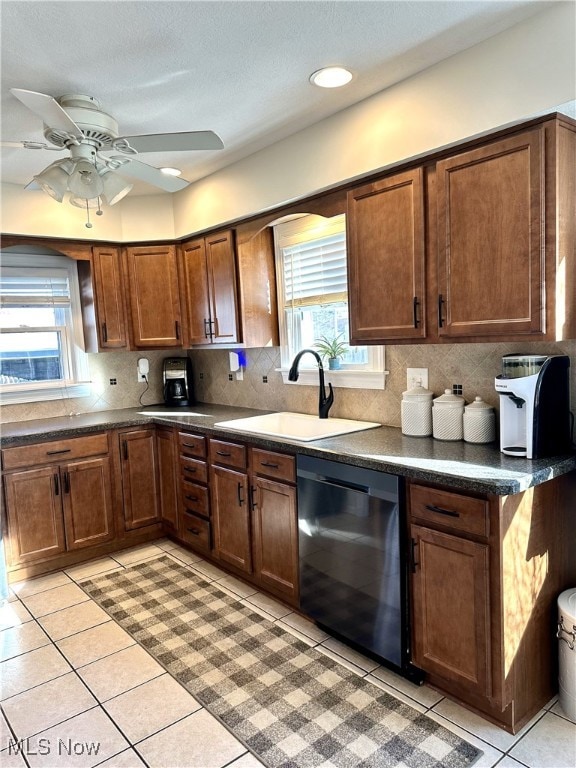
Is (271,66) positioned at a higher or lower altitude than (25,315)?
higher

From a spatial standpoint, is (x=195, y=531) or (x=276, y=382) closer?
(x=195, y=531)

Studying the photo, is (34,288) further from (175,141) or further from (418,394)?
(418,394)

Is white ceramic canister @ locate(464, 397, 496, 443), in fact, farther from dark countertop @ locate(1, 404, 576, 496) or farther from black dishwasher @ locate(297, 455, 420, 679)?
black dishwasher @ locate(297, 455, 420, 679)

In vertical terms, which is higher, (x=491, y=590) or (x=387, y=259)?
(x=387, y=259)

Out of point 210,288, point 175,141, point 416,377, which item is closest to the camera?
point 175,141

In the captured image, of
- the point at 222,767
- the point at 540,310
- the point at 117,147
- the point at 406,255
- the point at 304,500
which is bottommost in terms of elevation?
the point at 222,767

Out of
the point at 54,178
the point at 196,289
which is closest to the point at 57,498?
the point at 196,289

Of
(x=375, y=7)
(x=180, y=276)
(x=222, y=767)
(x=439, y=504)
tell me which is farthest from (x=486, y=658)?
(x=180, y=276)

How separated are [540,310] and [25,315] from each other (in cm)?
343

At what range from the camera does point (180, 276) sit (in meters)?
3.97

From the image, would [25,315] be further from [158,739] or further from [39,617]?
[158,739]

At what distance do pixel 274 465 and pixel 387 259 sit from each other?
117cm

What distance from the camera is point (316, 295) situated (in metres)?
3.36

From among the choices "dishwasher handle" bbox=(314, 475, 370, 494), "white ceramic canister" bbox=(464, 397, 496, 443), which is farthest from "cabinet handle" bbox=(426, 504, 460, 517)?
"white ceramic canister" bbox=(464, 397, 496, 443)
